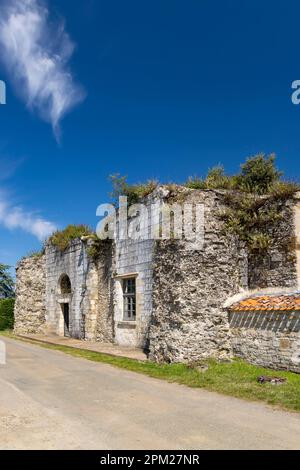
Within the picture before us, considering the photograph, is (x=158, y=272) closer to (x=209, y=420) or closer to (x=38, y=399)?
(x=38, y=399)

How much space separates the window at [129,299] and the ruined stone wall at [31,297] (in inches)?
379

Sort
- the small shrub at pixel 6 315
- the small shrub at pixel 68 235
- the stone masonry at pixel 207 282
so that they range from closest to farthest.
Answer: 1. the stone masonry at pixel 207 282
2. the small shrub at pixel 68 235
3. the small shrub at pixel 6 315

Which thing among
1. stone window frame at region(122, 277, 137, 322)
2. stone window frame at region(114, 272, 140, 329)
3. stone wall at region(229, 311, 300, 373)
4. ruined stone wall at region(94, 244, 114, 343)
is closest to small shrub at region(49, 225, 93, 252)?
ruined stone wall at region(94, 244, 114, 343)

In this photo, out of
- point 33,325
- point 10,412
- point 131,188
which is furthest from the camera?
point 33,325

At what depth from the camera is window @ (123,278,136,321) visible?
15820 mm

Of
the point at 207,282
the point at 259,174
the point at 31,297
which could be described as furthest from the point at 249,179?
the point at 31,297

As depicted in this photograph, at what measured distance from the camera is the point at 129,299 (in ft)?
52.8

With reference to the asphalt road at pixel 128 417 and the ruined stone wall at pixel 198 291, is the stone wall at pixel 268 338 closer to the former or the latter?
the ruined stone wall at pixel 198 291

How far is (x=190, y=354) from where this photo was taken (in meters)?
11.2

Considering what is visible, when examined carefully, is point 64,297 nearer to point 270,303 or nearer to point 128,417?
point 270,303

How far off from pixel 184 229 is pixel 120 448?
24.2 feet

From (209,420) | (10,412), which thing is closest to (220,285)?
(209,420)

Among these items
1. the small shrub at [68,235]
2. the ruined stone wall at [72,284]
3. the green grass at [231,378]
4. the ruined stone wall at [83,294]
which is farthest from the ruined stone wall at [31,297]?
the green grass at [231,378]

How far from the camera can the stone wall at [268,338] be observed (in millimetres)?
9195
